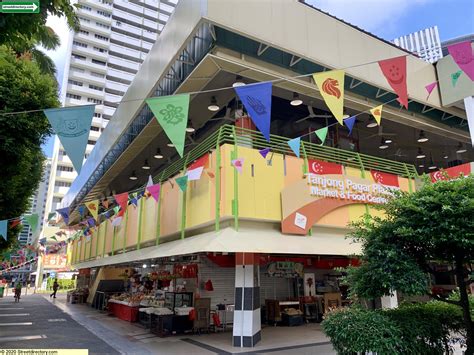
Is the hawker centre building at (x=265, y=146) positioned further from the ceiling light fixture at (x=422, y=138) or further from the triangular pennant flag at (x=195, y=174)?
the triangular pennant flag at (x=195, y=174)

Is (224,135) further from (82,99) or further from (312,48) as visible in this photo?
(82,99)

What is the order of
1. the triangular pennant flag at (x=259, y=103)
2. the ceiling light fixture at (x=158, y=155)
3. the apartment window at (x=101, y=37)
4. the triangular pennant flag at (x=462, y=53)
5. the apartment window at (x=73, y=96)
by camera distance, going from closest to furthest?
1. the triangular pennant flag at (x=259, y=103)
2. the triangular pennant flag at (x=462, y=53)
3. the ceiling light fixture at (x=158, y=155)
4. the apartment window at (x=73, y=96)
5. the apartment window at (x=101, y=37)

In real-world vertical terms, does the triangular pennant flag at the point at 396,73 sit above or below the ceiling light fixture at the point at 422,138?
below

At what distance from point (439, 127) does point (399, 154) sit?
3625 millimetres

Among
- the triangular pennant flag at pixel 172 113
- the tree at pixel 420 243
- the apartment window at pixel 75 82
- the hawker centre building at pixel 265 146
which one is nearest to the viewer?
the tree at pixel 420 243

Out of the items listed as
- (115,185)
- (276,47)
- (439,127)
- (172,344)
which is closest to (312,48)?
(276,47)

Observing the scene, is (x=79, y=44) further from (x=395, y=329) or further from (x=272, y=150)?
(x=395, y=329)

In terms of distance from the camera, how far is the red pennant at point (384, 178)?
43.7ft

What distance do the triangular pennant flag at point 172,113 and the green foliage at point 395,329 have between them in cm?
431

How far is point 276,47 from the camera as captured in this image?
11516mm

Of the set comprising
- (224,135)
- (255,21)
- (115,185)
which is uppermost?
(255,21)

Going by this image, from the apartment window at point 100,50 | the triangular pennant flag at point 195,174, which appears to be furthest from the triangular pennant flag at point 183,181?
the apartment window at point 100,50

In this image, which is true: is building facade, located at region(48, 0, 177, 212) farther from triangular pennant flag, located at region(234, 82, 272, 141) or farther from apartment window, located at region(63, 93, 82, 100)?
triangular pennant flag, located at region(234, 82, 272, 141)

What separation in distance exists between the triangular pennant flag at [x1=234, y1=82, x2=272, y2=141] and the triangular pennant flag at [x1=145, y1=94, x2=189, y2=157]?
126 centimetres
